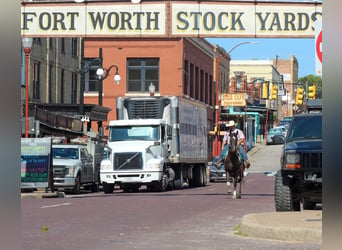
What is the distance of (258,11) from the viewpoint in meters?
26.4

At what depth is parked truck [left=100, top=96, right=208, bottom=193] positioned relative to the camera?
3022cm

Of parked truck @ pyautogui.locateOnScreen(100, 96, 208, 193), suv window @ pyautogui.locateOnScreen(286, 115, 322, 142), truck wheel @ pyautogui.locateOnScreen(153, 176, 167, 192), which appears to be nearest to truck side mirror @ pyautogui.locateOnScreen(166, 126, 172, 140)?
parked truck @ pyautogui.locateOnScreen(100, 96, 208, 193)

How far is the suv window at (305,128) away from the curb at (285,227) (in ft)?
8.02

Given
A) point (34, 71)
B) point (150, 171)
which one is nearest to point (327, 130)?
point (150, 171)

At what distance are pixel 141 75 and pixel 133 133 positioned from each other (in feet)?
101

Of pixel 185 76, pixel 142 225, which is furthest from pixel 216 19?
pixel 185 76

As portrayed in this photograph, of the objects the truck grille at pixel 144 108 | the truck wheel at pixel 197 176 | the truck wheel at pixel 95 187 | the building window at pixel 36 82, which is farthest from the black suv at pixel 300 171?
the building window at pixel 36 82

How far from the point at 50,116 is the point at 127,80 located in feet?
68.8

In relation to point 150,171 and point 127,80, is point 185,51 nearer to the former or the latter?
point 127,80

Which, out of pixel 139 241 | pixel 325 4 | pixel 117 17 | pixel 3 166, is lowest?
pixel 139 241

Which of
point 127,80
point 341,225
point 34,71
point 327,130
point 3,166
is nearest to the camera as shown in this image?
point 327,130

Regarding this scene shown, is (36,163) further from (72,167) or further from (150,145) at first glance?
(150,145)

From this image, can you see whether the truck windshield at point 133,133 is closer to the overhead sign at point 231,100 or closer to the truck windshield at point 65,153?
the truck windshield at point 65,153

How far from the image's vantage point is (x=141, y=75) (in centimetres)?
6184
